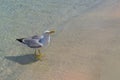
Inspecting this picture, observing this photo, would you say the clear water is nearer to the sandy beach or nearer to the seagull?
the sandy beach

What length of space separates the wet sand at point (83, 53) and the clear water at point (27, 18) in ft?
1.15

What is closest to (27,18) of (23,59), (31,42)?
(23,59)

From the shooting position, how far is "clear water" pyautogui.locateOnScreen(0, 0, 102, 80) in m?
6.79

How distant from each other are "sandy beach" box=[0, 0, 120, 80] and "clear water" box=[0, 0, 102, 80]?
12 centimetres

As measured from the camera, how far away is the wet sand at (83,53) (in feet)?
19.4

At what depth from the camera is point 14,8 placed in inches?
345

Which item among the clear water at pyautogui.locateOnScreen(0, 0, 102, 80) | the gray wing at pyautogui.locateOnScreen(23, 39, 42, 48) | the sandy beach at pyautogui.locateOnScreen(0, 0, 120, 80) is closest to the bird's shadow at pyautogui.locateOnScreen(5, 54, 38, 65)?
the sandy beach at pyautogui.locateOnScreen(0, 0, 120, 80)

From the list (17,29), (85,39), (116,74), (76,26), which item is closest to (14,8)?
(17,29)

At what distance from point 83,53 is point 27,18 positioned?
2310 mm

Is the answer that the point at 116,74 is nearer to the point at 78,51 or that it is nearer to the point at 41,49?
the point at 78,51

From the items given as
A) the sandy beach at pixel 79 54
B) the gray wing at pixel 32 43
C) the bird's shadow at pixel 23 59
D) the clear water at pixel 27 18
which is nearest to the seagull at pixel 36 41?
the gray wing at pixel 32 43

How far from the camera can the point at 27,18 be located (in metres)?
8.29

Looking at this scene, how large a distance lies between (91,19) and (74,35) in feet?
2.97

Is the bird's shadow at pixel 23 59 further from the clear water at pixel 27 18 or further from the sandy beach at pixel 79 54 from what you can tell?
the clear water at pixel 27 18
